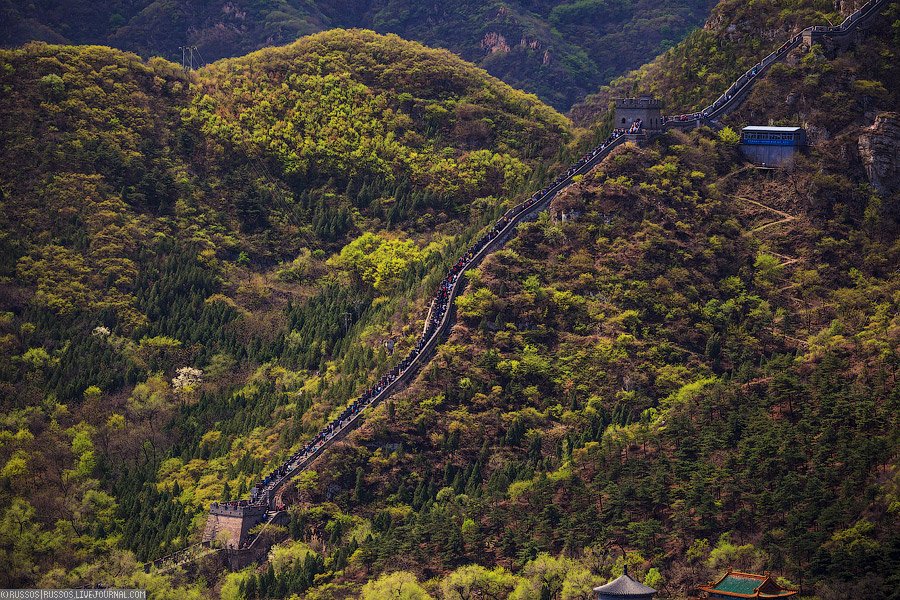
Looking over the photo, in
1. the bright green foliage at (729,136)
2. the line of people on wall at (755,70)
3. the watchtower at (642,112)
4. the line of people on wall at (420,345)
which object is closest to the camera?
the line of people on wall at (420,345)

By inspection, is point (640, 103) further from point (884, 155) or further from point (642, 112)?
point (884, 155)

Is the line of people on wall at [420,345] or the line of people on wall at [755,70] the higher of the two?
the line of people on wall at [755,70]

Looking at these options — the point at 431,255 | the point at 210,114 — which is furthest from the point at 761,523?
the point at 210,114

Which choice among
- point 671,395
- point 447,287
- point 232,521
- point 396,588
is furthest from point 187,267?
point 396,588

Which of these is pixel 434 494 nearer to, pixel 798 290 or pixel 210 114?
pixel 798 290

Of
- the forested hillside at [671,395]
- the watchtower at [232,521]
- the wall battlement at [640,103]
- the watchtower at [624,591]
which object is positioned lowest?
the watchtower at [232,521]

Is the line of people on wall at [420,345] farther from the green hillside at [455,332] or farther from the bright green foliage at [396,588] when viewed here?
the bright green foliage at [396,588]

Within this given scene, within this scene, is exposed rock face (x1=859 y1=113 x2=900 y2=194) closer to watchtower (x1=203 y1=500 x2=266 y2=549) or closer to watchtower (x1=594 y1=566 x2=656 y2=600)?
watchtower (x1=594 y1=566 x2=656 y2=600)

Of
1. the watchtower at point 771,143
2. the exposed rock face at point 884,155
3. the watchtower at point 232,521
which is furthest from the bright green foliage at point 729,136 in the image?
the watchtower at point 232,521

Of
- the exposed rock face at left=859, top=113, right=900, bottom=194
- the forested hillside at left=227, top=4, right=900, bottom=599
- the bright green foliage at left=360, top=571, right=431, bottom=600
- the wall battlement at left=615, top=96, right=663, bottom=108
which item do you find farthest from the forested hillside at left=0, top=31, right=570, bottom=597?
the exposed rock face at left=859, top=113, right=900, bottom=194
